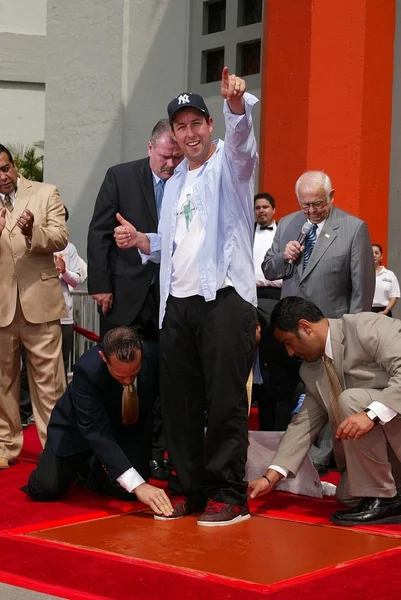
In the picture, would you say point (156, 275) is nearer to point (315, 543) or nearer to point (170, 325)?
point (170, 325)

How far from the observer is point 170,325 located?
416 centimetres

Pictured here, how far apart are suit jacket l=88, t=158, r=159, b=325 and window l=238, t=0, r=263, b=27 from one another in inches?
199

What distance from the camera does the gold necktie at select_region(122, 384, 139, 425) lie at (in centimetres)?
446

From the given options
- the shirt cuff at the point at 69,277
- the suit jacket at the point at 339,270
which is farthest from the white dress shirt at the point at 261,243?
the suit jacket at the point at 339,270

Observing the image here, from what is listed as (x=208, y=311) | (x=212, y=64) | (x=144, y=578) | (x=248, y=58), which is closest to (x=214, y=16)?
(x=212, y=64)

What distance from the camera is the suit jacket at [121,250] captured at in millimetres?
4898

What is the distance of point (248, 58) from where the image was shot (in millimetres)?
9680

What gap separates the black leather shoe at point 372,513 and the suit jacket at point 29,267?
1957mm

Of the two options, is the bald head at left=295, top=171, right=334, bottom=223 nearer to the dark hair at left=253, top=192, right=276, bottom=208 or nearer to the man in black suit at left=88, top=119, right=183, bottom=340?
the man in black suit at left=88, top=119, right=183, bottom=340

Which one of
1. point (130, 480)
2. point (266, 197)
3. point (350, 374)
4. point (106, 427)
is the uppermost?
point (266, 197)

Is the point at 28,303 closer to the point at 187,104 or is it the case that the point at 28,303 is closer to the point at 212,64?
the point at 187,104

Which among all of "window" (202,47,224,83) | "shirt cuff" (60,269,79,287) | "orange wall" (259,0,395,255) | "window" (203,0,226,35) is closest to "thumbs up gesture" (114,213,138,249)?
"orange wall" (259,0,395,255)

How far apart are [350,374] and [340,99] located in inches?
121

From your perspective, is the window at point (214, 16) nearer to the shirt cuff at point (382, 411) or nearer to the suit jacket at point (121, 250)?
the suit jacket at point (121, 250)
